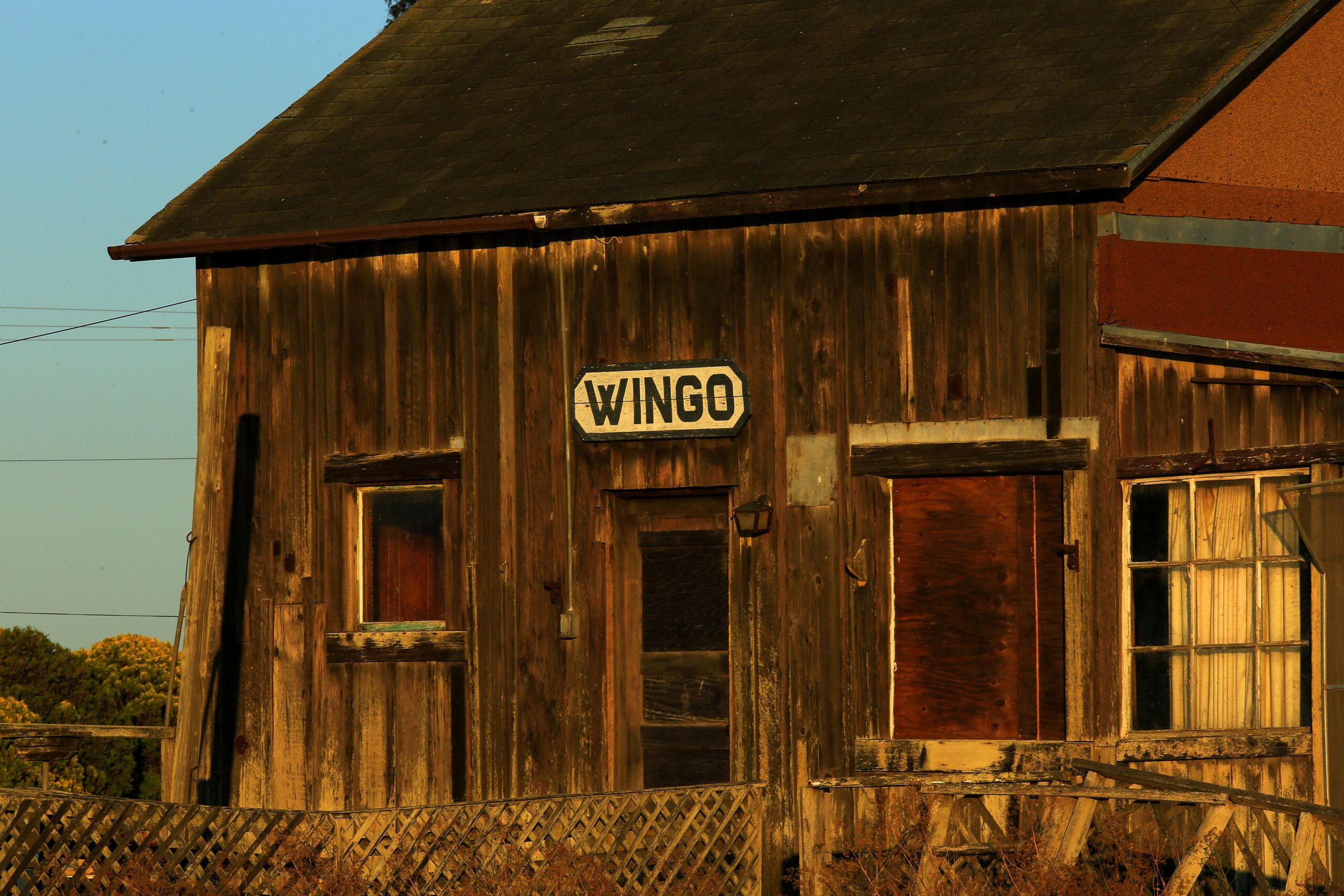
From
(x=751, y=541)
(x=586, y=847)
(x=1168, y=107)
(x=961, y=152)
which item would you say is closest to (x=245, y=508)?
(x=751, y=541)

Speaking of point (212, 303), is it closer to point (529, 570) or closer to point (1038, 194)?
point (529, 570)

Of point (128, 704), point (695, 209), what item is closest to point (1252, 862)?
point (695, 209)

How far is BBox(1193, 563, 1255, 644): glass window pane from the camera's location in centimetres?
1093

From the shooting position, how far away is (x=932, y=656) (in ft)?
38.0

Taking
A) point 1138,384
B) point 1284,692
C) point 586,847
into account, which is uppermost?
point 1138,384

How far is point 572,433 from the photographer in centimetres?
1264

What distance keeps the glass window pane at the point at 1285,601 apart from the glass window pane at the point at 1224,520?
182mm

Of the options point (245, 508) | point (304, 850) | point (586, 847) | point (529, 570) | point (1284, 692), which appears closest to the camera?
point (304, 850)

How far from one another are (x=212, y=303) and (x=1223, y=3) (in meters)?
7.55

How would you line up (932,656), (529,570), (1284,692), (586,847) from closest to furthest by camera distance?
(586,847) → (1284,692) → (932,656) → (529,570)

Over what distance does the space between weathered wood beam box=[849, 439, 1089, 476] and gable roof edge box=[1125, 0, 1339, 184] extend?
171 centimetres

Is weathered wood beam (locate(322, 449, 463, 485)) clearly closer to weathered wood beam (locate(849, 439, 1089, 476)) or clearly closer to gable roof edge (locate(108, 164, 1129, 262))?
gable roof edge (locate(108, 164, 1129, 262))

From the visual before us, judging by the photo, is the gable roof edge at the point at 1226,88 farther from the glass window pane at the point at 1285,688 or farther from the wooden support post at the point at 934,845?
the wooden support post at the point at 934,845

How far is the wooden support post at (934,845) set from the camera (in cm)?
943
